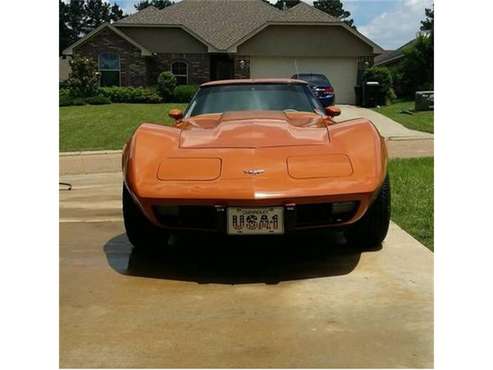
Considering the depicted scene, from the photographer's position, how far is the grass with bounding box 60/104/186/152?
43.0ft

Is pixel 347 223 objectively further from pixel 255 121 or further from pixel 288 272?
pixel 255 121

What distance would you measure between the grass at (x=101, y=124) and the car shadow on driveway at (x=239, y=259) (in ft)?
26.8

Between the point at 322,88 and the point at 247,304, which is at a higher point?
the point at 322,88

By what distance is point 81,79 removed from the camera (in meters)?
26.2

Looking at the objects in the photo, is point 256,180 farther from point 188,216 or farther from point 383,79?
point 383,79

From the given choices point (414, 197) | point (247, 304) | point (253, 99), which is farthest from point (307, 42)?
point (247, 304)

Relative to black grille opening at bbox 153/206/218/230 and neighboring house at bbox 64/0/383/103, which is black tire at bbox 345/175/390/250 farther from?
neighboring house at bbox 64/0/383/103

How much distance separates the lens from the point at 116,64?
28.6 meters

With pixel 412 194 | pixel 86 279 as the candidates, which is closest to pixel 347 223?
pixel 86 279

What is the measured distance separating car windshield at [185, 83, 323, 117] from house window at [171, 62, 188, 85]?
24234 millimetres

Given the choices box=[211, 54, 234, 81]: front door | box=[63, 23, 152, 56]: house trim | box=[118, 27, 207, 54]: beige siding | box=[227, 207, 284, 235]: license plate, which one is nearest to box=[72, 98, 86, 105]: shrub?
box=[63, 23, 152, 56]: house trim

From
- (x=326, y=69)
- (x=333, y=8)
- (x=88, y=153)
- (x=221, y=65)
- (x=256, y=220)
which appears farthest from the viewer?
(x=333, y=8)

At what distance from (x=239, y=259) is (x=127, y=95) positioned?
74.7 ft

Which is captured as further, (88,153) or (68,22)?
(68,22)
